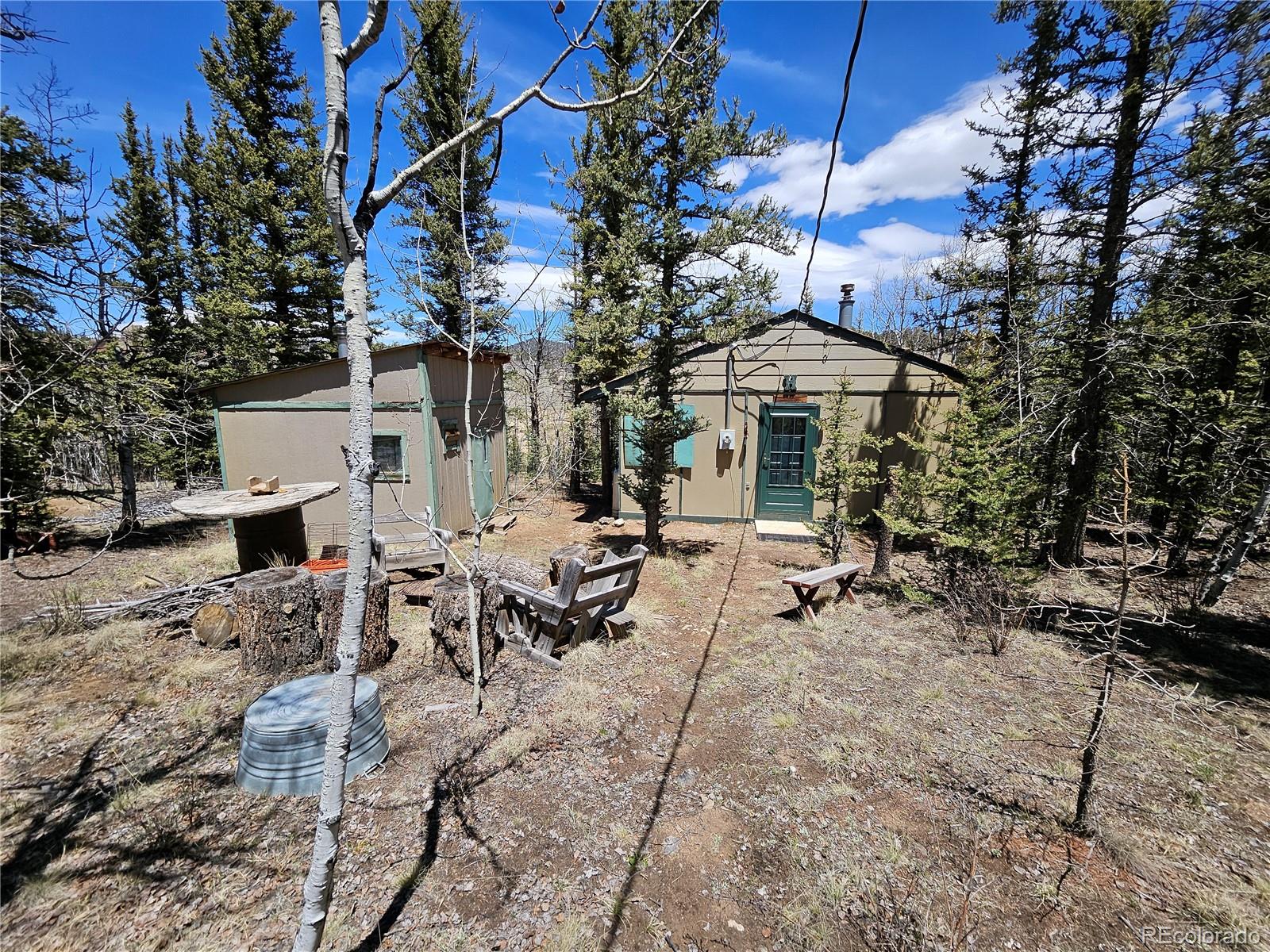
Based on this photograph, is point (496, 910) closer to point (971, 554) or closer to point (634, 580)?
point (634, 580)

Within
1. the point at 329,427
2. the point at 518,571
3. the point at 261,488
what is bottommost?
the point at 518,571

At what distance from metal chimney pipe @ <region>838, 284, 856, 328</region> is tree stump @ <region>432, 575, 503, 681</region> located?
9.49m

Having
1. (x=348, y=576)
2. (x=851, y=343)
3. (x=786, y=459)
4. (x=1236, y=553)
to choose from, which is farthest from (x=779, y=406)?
(x=348, y=576)

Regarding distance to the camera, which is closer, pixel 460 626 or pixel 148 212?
pixel 460 626

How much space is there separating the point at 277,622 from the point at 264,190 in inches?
521

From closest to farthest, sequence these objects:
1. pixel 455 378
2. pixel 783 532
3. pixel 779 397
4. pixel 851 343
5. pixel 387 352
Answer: pixel 387 352
pixel 455 378
pixel 851 343
pixel 783 532
pixel 779 397

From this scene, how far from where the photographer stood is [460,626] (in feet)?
15.1

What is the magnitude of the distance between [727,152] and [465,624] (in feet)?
23.7

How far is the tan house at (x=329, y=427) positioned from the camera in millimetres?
8188

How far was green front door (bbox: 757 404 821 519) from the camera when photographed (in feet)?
33.9

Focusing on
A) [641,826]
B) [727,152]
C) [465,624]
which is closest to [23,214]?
[465,624]

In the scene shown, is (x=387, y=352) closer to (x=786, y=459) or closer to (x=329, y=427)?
(x=329, y=427)

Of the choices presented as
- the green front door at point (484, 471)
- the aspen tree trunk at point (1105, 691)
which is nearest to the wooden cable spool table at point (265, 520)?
the green front door at point (484, 471)

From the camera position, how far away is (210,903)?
2412 mm
